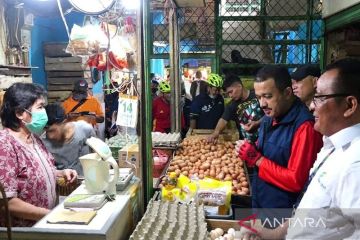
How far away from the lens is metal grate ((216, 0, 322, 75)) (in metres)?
6.12

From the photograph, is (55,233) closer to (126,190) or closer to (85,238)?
(85,238)

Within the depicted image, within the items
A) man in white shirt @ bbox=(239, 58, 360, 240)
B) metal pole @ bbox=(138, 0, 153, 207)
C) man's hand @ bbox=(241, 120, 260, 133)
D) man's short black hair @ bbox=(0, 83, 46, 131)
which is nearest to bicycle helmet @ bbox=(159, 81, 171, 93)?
man's hand @ bbox=(241, 120, 260, 133)

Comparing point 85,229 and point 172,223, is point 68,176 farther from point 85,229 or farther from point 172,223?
point 85,229

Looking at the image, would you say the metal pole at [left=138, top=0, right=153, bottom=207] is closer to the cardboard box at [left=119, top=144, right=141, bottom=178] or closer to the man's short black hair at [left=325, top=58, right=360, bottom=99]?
the cardboard box at [left=119, top=144, right=141, bottom=178]

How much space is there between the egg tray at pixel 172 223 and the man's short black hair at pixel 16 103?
Answer: 3.87 feet

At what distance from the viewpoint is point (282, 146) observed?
2.29 meters

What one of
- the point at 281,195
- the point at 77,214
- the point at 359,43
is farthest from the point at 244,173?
the point at 359,43

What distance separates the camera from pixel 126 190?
1.97m

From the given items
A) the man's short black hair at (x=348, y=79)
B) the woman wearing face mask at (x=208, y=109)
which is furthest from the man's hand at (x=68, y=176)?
the woman wearing face mask at (x=208, y=109)

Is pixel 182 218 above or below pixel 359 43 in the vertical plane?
below

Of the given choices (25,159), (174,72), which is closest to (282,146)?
(25,159)

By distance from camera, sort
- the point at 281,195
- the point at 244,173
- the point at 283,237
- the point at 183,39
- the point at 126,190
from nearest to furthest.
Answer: the point at 283,237 → the point at 126,190 → the point at 281,195 → the point at 244,173 → the point at 183,39

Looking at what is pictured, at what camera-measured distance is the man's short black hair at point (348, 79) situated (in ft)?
4.82

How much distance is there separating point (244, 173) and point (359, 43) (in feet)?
8.80
